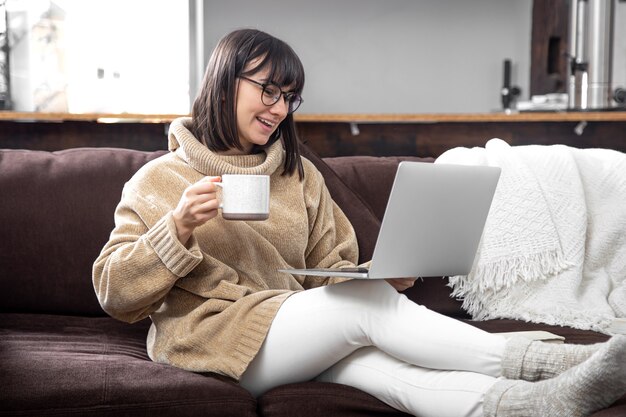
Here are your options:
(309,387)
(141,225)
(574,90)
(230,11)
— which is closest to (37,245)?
(141,225)

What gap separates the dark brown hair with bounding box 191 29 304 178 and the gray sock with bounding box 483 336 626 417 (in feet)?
2.58

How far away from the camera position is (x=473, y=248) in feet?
5.66

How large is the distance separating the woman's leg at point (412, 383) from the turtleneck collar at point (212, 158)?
455 mm

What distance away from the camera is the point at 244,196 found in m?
1.52

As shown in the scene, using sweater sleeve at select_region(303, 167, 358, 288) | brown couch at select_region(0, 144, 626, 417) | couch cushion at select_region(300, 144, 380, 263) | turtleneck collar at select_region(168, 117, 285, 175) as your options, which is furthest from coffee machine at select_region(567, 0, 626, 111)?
turtleneck collar at select_region(168, 117, 285, 175)

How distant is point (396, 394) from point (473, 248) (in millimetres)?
334

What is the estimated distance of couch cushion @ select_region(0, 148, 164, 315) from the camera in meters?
2.09

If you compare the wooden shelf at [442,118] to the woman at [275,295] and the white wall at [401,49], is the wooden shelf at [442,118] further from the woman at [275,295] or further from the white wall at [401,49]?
the white wall at [401,49]

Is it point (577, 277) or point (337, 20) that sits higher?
point (337, 20)

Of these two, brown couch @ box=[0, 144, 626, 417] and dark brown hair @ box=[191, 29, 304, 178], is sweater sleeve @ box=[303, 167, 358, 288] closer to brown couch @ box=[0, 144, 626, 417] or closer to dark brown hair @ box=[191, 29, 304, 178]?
brown couch @ box=[0, 144, 626, 417]

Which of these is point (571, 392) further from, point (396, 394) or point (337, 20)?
point (337, 20)

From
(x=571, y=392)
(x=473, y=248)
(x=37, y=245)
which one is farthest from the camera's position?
(x=37, y=245)

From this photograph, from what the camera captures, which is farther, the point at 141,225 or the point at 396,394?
the point at 141,225

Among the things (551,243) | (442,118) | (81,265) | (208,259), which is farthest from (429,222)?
(442,118)
